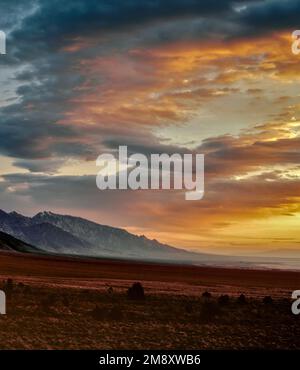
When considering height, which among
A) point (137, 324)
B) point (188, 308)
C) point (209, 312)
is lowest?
point (137, 324)

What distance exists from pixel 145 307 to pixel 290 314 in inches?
472

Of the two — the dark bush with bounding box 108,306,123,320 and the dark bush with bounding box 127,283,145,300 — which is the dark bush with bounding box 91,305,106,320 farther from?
the dark bush with bounding box 127,283,145,300

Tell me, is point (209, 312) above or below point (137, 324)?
above

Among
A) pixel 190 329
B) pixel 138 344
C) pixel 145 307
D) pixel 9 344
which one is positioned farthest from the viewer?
pixel 145 307

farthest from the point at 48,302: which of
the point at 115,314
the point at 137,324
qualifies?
the point at 137,324

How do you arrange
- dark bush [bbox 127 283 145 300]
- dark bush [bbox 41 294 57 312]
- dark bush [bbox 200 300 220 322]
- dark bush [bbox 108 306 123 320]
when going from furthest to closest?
dark bush [bbox 127 283 145 300] < dark bush [bbox 200 300 220 322] < dark bush [bbox 41 294 57 312] < dark bush [bbox 108 306 123 320]

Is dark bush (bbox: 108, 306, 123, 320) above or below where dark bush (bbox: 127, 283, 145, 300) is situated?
below

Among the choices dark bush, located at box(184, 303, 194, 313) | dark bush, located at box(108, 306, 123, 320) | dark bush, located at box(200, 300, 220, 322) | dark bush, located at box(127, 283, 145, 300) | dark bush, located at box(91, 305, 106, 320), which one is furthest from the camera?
dark bush, located at box(127, 283, 145, 300)

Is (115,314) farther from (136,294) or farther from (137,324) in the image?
(136,294)

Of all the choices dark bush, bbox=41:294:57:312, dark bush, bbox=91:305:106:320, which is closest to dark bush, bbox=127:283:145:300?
dark bush, bbox=41:294:57:312

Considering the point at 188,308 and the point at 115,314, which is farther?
the point at 188,308
